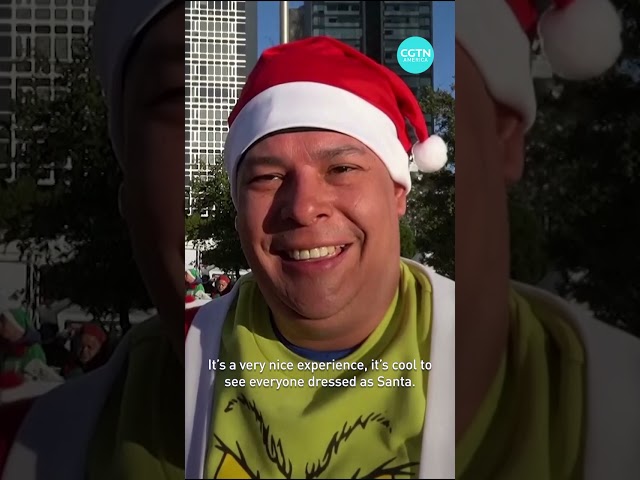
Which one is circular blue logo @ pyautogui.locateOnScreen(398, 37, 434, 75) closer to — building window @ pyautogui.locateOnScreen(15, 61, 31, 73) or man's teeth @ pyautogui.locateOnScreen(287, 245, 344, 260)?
man's teeth @ pyautogui.locateOnScreen(287, 245, 344, 260)

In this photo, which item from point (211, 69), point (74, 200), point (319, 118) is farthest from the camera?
point (74, 200)

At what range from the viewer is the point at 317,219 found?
91.6 inches

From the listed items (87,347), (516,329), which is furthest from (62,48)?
(516,329)

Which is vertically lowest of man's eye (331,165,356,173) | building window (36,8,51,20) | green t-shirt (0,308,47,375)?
green t-shirt (0,308,47,375)

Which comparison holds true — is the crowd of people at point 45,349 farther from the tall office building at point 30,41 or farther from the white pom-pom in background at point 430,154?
the white pom-pom in background at point 430,154

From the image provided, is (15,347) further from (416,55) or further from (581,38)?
(581,38)

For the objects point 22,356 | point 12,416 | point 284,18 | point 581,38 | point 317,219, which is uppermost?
point 284,18

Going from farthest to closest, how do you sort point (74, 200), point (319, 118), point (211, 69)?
point (74, 200) → point (211, 69) → point (319, 118)

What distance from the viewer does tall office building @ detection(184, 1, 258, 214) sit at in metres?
2.41

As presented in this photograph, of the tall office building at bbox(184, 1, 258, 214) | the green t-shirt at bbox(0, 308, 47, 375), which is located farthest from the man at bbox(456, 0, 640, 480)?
the green t-shirt at bbox(0, 308, 47, 375)

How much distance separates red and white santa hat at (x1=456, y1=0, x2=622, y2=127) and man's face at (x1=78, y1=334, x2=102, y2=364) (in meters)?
1.89

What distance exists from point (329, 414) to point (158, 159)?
1188 millimetres

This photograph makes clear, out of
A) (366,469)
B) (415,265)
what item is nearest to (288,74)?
(415,265)

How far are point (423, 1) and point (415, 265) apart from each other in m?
1.04
